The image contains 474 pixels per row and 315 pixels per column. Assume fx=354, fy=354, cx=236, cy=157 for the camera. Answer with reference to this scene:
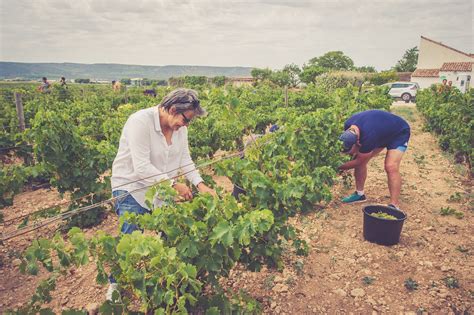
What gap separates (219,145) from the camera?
6867mm

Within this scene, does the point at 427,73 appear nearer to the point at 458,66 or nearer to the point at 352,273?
the point at 458,66

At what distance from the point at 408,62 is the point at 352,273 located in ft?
211

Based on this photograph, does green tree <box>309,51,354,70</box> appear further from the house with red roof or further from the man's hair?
the man's hair

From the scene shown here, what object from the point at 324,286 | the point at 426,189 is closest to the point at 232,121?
the point at 324,286

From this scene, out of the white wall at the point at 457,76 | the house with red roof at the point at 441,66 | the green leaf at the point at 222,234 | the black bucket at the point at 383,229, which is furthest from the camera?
the house with red roof at the point at 441,66

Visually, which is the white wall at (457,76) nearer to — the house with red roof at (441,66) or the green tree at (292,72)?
the house with red roof at (441,66)

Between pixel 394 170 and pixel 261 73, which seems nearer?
pixel 394 170

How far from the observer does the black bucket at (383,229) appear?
3.95m

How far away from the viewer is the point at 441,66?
3984cm

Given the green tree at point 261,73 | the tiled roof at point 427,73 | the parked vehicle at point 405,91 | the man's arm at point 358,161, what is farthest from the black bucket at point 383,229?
the green tree at point 261,73

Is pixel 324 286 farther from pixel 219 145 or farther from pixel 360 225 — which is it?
pixel 219 145

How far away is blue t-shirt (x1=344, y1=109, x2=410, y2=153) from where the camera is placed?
4.40 m

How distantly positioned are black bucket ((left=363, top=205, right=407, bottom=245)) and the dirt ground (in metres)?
0.09

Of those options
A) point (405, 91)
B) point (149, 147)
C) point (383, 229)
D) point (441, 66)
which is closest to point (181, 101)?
point (149, 147)
